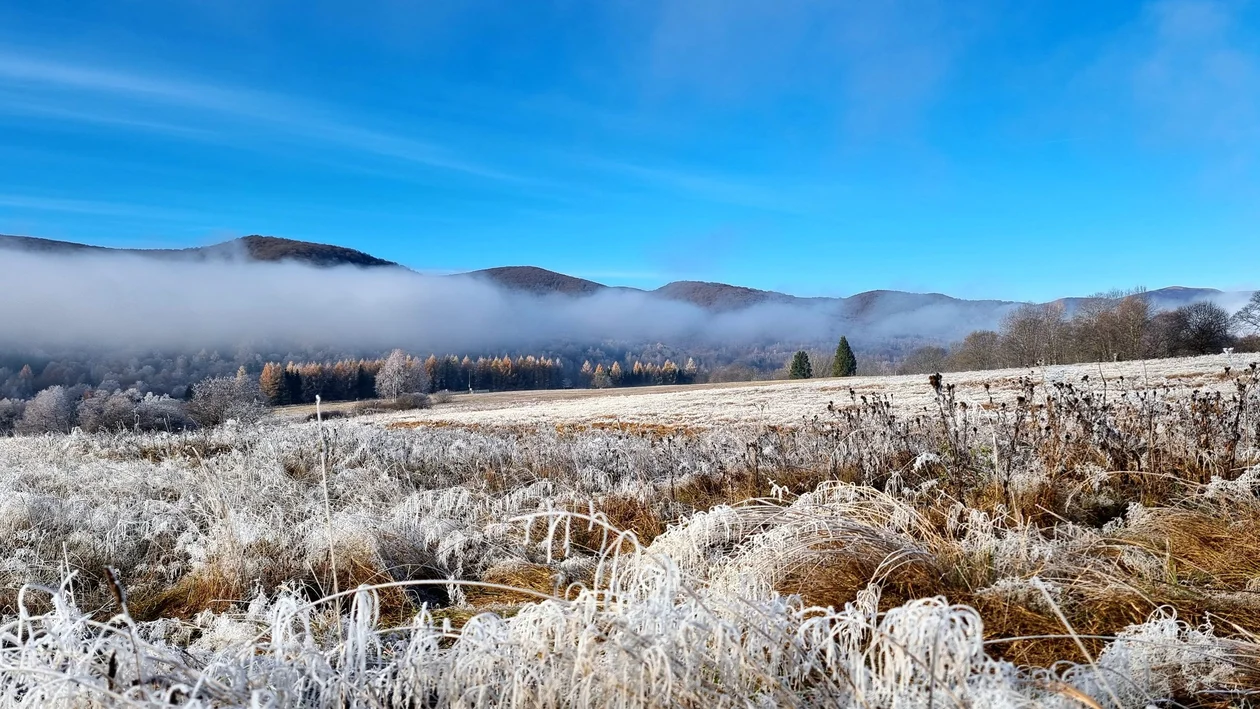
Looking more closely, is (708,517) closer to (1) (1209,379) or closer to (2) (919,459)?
(2) (919,459)

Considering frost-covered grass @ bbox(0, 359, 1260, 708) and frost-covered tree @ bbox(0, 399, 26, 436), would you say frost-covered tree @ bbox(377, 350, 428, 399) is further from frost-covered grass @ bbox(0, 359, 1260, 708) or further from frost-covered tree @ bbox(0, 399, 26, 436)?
frost-covered grass @ bbox(0, 359, 1260, 708)

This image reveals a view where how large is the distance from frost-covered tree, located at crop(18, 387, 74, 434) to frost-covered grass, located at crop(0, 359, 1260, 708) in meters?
30.1

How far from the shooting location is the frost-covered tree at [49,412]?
1198 inches

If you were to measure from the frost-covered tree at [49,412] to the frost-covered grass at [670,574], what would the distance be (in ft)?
98.9

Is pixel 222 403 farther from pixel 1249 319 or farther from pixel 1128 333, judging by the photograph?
pixel 1249 319

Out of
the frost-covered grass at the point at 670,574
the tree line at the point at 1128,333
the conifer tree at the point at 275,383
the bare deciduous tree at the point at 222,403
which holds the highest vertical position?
the tree line at the point at 1128,333

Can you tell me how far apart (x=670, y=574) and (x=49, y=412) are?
41335mm

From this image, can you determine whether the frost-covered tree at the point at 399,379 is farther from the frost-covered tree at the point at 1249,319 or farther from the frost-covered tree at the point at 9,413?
the frost-covered tree at the point at 1249,319

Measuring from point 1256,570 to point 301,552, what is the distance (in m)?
5.16

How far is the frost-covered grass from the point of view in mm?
1546

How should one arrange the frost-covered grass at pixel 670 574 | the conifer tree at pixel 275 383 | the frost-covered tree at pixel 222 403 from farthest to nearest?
the conifer tree at pixel 275 383 < the frost-covered tree at pixel 222 403 < the frost-covered grass at pixel 670 574

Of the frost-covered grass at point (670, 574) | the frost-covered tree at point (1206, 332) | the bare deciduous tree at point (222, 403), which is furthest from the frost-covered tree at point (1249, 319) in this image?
the bare deciduous tree at point (222, 403)

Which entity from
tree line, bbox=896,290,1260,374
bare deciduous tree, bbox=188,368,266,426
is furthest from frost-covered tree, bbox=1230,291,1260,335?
bare deciduous tree, bbox=188,368,266,426

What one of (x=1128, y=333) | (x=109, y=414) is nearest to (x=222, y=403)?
(x=109, y=414)
